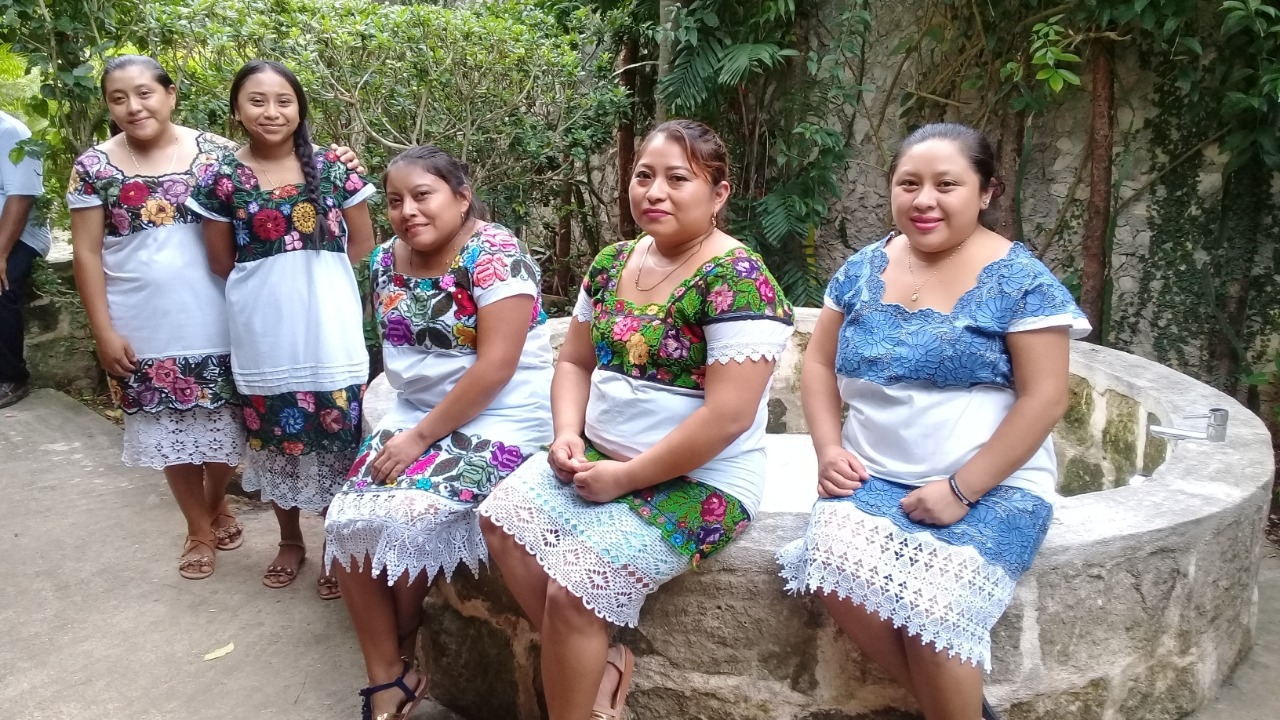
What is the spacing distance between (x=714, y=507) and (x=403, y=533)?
694mm

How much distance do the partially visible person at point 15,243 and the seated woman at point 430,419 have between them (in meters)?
2.84

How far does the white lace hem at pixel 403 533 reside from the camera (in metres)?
2.23

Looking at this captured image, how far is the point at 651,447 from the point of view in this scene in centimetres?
210

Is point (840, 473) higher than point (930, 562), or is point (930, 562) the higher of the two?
point (840, 473)

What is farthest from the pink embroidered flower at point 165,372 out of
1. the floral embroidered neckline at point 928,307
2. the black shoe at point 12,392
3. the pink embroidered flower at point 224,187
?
the black shoe at point 12,392

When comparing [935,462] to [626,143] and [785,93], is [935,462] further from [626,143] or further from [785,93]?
[626,143]

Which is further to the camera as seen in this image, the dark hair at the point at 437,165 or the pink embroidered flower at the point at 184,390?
the pink embroidered flower at the point at 184,390

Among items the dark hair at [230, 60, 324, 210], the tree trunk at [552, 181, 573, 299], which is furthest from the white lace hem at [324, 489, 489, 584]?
the tree trunk at [552, 181, 573, 299]

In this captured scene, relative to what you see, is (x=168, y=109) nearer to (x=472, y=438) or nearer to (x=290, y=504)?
(x=290, y=504)

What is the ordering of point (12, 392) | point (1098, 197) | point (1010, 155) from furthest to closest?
point (12, 392) < point (1010, 155) < point (1098, 197)

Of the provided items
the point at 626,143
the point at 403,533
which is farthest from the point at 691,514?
the point at 626,143

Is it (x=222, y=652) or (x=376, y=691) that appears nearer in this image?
(x=376, y=691)

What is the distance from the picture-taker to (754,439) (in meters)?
2.23

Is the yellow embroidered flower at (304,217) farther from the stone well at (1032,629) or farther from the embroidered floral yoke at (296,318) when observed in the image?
the stone well at (1032,629)
